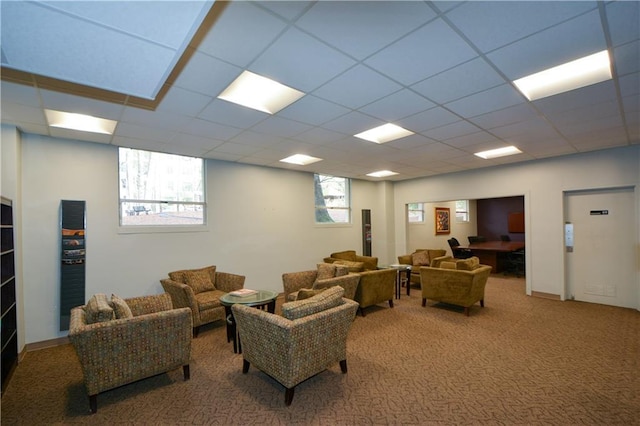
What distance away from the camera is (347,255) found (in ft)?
23.6

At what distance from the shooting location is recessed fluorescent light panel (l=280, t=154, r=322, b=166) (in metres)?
5.60

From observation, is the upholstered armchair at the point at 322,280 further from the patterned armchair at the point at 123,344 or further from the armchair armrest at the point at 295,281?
the patterned armchair at the point at 123,344

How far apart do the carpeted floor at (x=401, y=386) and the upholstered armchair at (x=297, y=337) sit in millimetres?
247

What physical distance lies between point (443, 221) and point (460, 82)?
8.45 metres

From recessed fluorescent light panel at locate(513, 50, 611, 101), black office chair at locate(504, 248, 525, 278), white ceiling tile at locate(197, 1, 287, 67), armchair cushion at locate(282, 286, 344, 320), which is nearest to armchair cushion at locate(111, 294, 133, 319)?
armchair cushion at locate(282, 286, 344, 320)

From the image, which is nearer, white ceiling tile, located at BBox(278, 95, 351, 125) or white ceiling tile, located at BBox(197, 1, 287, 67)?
white ceiling tile, located at BBox(197, 1, 287, 67)

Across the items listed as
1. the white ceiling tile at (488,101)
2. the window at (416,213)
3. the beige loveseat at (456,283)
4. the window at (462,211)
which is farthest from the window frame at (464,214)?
the white ceiling tile at (488,101)

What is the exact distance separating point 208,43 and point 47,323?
4340 mm

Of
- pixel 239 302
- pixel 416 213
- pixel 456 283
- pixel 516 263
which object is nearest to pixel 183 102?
pixel 239 302

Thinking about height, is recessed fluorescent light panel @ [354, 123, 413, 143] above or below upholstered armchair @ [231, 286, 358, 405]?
above

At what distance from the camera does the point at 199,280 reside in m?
4.84

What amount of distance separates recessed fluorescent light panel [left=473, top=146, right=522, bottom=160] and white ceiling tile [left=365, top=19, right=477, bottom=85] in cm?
337

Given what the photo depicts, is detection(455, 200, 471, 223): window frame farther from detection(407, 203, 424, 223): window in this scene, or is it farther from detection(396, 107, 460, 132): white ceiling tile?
detection(396, 107, 460, 132): white ceiling tile

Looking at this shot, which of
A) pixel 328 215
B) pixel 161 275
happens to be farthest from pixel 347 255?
pixel 161 275
